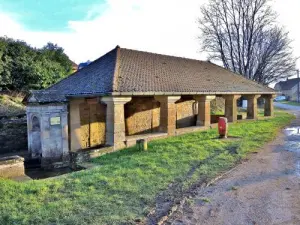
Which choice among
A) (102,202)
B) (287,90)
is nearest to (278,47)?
(102,202)

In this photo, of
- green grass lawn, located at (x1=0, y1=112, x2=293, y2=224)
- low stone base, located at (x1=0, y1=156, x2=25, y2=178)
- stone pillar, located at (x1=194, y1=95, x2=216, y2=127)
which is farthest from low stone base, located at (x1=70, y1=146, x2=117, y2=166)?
stone pillar, located at (x1=194, y1=95, x2=216, y2=127)

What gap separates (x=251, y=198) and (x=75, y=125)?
7987 millimetres

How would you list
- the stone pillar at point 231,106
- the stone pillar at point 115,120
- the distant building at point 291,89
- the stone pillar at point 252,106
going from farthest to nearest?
the distant building at point 291,89
the stone pillar at point 252,106
the stone pillar at point 231,106
the stone pillar at point 115,120

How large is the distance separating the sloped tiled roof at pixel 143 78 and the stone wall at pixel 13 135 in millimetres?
2331

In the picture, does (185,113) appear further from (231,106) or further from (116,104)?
(116,104)

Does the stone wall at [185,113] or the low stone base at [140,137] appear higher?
the stone wall at [185,113]

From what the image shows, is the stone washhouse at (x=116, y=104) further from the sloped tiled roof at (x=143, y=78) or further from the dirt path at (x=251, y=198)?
the dirt path at (x=251, y=198)

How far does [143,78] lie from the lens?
1212cm

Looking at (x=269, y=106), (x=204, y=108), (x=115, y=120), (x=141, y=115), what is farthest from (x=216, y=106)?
(x=115, y=120)

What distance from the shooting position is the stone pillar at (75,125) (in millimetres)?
11031

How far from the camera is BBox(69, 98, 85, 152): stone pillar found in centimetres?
1103

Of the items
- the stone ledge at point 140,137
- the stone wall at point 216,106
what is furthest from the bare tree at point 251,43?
the stone ledge at point 140,137

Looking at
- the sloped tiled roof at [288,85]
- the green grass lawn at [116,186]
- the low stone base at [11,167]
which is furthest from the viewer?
the sloped tiled roof at [288,85]

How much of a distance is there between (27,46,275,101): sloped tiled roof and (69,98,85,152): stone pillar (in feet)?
1.78
